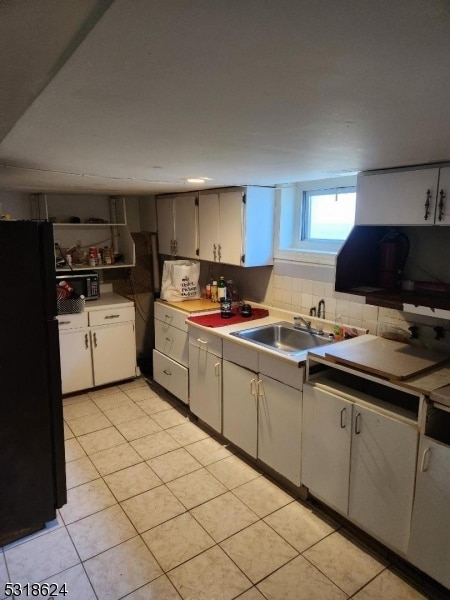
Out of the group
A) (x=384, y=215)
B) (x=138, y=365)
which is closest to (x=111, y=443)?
(x=138, y=365)

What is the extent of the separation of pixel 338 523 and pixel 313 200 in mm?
2136

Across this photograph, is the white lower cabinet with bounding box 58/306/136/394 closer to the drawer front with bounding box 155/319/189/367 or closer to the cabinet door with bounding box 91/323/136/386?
the cabinet door with bounding box 91/323/136/386

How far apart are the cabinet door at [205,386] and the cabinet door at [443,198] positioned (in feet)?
5.41

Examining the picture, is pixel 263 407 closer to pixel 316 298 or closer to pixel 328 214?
pixel 316 298

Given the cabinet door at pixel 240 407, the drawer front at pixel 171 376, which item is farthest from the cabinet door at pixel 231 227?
the drawer front at pixel 171 376

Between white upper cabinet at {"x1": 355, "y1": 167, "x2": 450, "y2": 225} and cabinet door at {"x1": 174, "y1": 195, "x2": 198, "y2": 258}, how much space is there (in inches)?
68.0

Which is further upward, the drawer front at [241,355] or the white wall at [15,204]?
the white wall at [15,204]

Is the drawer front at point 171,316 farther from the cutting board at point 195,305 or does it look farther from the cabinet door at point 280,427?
the cabinet door at point 280,427

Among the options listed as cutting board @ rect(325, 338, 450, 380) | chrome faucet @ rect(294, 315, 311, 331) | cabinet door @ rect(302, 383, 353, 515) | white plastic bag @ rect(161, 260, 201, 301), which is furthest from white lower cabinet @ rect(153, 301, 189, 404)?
cutting board @ rect(325, 338, 450, 380)

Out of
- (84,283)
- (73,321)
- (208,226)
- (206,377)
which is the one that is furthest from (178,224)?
(206,377)

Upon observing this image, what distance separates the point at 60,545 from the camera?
6.61 feet

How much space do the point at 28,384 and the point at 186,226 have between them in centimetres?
213

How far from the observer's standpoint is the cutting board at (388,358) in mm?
1840

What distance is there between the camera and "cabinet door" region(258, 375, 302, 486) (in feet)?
7.50
